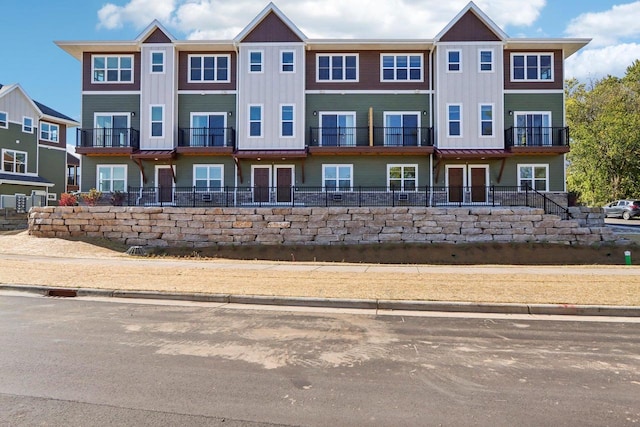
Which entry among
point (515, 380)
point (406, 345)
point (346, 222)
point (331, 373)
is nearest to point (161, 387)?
point (331, 373)

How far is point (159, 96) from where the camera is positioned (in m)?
26.3

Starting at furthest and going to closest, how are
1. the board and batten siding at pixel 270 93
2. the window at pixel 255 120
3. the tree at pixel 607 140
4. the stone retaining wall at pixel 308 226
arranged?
the tree at pixel 607 140, the window at pixel 255 120, the board and batten siding at pixel 270 93, the stone retaining wall at pixel 308 226

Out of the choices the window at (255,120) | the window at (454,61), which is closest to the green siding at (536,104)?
the window at (454,61)

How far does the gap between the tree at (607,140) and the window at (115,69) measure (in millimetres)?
38593

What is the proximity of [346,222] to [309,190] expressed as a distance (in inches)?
232

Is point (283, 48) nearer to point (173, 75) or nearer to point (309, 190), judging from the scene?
point (173, 75)

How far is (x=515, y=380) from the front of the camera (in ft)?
16.4

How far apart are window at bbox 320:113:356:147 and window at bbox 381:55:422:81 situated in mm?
3433

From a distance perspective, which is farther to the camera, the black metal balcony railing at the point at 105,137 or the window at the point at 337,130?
the black metal balcony railing at the point at 105,137

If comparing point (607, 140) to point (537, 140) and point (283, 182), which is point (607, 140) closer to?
point (537, 140)

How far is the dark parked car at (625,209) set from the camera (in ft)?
112

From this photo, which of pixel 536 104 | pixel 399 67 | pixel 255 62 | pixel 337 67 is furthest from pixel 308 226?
pixel 536 104

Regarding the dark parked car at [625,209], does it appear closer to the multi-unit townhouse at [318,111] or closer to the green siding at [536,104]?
the multi-unit townhouse at [318,111]

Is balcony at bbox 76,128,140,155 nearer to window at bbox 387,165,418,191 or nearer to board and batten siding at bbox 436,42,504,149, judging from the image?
window at bbox 387,165,418,191
